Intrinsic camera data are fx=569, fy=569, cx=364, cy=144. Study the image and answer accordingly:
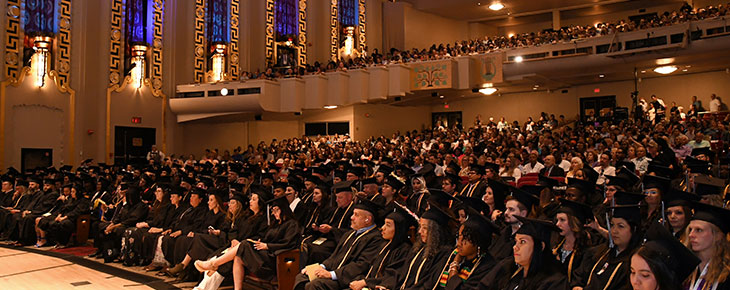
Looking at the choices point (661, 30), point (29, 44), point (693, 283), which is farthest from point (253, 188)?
point (661, 30)

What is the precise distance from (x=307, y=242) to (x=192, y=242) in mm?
1828

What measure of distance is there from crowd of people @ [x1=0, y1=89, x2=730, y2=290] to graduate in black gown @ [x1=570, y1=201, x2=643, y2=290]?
1 centimetres

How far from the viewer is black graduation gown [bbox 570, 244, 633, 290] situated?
12.6 feet

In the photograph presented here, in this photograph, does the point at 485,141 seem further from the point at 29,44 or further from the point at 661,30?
the point at 29,44

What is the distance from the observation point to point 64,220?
10.4m

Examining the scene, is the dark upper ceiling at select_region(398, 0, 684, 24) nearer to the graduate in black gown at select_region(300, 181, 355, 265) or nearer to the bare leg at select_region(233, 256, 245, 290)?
the graduate in black gown at select_region(300, 181, 355, 265)

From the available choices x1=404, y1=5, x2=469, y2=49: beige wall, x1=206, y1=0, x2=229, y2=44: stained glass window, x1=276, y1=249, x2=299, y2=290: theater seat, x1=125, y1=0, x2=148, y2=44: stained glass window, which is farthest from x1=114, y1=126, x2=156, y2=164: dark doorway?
x1=276, y1=249, x2=299, y2=290: theater seat

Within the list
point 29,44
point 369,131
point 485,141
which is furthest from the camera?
point 369,131

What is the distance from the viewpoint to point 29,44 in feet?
57.4

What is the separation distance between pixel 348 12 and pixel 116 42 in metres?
10.9

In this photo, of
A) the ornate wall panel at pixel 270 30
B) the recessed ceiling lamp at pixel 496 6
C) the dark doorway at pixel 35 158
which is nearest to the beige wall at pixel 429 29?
the recessed ceiling lamp at pixel 496 6

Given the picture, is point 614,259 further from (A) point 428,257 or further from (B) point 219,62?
(B) point 219,62

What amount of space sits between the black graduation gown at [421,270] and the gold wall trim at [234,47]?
18.6m

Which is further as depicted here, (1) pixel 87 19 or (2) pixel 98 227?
(1) pixel 87 19
